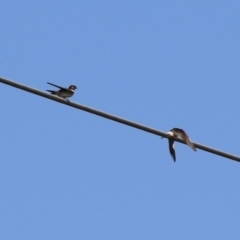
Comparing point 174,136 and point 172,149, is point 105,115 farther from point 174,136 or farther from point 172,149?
point 172,149

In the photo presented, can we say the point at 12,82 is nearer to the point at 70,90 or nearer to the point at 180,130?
the point at 180,130

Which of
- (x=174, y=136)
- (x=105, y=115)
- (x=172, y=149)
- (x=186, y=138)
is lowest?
(x=105, y=115)

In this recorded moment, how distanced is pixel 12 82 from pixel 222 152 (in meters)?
2.14

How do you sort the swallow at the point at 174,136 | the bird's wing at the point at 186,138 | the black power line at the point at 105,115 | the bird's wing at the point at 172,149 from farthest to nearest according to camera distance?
the bird's wing at the point at 172,149 → the swallow at the point at 174,136 → the bird's wing at the point at 186,138 → the black power line at the point at 105,115

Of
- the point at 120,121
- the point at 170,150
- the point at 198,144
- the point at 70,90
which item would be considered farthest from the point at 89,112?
the point at 70,90

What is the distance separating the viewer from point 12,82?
8148 mm

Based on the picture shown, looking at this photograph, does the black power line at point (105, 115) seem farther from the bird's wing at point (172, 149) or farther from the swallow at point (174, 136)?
the bird's wing at point (172, 149)

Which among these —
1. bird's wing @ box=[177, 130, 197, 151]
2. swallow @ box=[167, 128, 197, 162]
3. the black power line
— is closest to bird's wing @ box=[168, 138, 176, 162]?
swallow @ box=[167, 128, 197, 162]

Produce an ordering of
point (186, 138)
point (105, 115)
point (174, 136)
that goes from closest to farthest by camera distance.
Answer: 1. point (105, 115)
2. point (186, 138)
3. point (174, 136)

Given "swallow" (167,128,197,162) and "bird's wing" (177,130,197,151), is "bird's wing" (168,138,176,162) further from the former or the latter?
"bird's wing" (177,130,197,151)

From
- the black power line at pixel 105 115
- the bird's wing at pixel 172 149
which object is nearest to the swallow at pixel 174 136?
the bird's wing at pixel 172 149

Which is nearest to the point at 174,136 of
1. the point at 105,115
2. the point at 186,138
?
the point at 186,138

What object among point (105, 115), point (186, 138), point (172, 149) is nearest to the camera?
point (105, 115)

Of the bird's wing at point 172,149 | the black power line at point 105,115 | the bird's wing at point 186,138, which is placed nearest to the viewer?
Answer: the black power line at point 105,115
